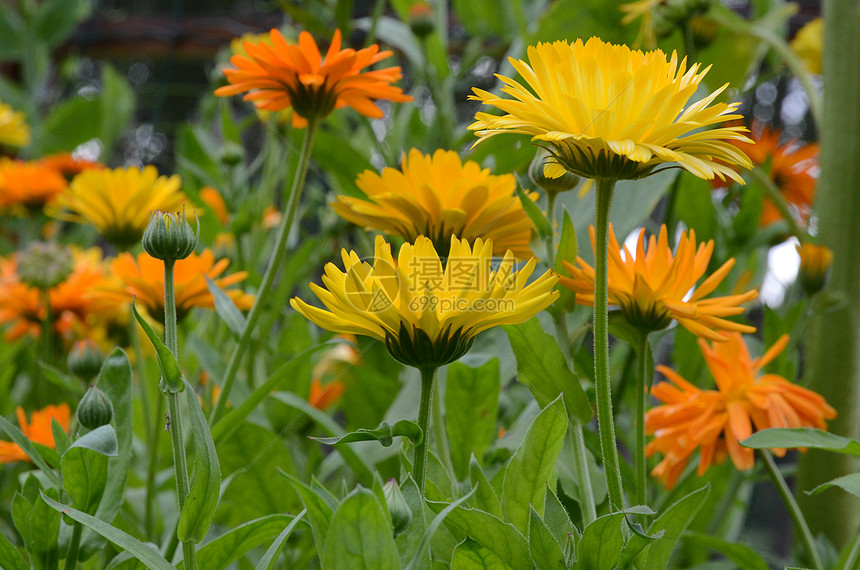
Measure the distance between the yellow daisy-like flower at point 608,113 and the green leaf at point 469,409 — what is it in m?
0.15

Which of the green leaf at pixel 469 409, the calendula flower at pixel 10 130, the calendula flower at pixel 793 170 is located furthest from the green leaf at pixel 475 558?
the calendula flower at pixel 10 130

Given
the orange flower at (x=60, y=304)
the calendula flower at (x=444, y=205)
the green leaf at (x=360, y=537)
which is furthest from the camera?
the orange flower at (x=60, y=304)

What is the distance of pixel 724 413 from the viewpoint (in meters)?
0.35

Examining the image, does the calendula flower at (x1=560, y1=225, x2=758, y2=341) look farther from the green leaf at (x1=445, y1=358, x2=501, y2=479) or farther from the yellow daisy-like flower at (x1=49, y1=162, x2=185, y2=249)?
the yellow daisy-like flower at (x1=49, y1=162, x2=185, y2=249)

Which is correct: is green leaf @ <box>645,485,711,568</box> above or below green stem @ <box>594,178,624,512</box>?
below

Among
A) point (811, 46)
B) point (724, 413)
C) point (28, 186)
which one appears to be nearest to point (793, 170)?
point (811, 46)

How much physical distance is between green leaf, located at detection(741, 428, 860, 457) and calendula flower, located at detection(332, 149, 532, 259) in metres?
0.12

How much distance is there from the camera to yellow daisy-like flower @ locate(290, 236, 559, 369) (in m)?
0.22

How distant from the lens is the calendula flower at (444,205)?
0.31 metres

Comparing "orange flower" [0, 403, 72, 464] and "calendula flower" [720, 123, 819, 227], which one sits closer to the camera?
"orange flower" [0, 403, 72, 464]

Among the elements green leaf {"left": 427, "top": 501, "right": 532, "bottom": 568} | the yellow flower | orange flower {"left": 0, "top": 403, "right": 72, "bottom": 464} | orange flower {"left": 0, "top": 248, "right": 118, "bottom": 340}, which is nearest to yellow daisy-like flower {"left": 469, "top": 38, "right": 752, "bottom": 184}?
green leaf {"left": 427, "top": 501, "right": 532, "bottom": 568}

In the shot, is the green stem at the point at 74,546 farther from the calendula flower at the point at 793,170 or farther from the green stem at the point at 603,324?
the calendula flower at the point at 793,170

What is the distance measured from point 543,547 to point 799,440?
104 mm

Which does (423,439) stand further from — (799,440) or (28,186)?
(28,186)
